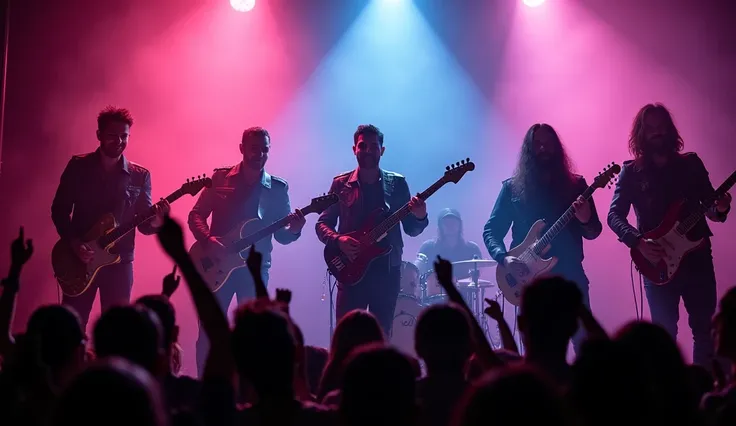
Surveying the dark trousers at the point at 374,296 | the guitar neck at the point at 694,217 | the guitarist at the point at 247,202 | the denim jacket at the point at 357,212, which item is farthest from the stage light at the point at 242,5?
the guitar neck at the point at 694,217

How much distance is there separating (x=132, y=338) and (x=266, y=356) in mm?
434

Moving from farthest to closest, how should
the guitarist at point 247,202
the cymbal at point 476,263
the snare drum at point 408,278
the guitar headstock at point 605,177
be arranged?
1. the cymbal at point 476,263
2. the snare drum at point 408,278
3. the guitarist at point 247,202
4. the guitar headstock at point 605,177

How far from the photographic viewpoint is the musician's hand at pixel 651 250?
18.6 ft

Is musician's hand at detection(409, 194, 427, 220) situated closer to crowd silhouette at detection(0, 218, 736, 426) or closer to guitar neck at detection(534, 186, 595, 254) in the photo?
guitar neck at detection(534, 186, 595, 254)

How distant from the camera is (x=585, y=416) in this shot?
66.5 inches

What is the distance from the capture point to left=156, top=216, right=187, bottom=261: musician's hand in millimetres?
2492

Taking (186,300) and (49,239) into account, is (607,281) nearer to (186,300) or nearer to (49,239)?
(186,300)

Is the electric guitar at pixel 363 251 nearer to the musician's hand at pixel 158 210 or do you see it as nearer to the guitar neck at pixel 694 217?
the musician's hand at pixel 158 210

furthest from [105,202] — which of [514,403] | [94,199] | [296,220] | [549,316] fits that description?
[514,403]

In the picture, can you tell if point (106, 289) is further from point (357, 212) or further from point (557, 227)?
point (557, 227)

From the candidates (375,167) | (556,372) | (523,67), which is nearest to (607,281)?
(523,67)

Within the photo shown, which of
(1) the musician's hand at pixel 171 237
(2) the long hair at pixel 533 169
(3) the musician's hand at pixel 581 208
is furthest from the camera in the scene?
(2) the long hair at pixel 533 169

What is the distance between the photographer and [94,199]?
631cm

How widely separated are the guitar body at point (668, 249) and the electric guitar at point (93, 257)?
3.99 meters
